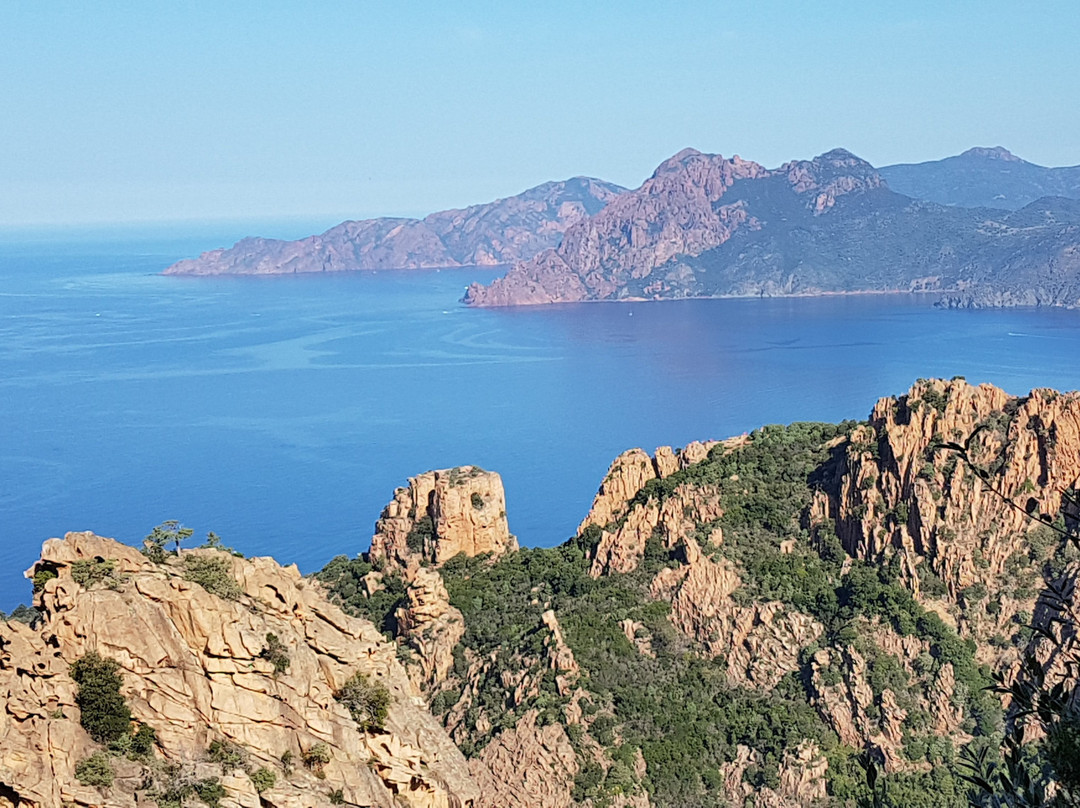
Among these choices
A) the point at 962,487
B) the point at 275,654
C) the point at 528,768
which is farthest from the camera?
the point at 962,487

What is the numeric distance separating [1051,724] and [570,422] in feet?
328

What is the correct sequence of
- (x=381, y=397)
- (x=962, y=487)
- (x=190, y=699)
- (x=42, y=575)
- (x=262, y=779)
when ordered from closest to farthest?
(x=262, y=779) < (x=190, y=699) < (x=42, y=575) < (x=962, y=487) < (x=381, y=397)

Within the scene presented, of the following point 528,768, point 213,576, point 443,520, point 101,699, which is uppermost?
point 213,576

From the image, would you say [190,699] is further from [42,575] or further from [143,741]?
[42,575]

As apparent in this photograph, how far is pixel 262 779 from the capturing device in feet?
52.7

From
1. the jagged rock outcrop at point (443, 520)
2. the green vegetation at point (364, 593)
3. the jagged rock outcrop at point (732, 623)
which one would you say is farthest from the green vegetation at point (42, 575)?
the jagged rock outcrop at point (443, 520)

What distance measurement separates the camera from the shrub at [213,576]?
19484mm

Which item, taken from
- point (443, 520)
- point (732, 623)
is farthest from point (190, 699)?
point (443, 520)

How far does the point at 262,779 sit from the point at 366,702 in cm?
345

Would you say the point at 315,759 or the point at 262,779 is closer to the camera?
the point at 262,779

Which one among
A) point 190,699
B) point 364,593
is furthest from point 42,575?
point 364,593

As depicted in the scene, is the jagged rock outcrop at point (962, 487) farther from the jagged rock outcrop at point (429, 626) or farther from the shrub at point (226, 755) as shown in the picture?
the shrub at point (226, 755)

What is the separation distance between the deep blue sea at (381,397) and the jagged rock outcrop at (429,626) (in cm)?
3475

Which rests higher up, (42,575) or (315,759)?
(42,575)
